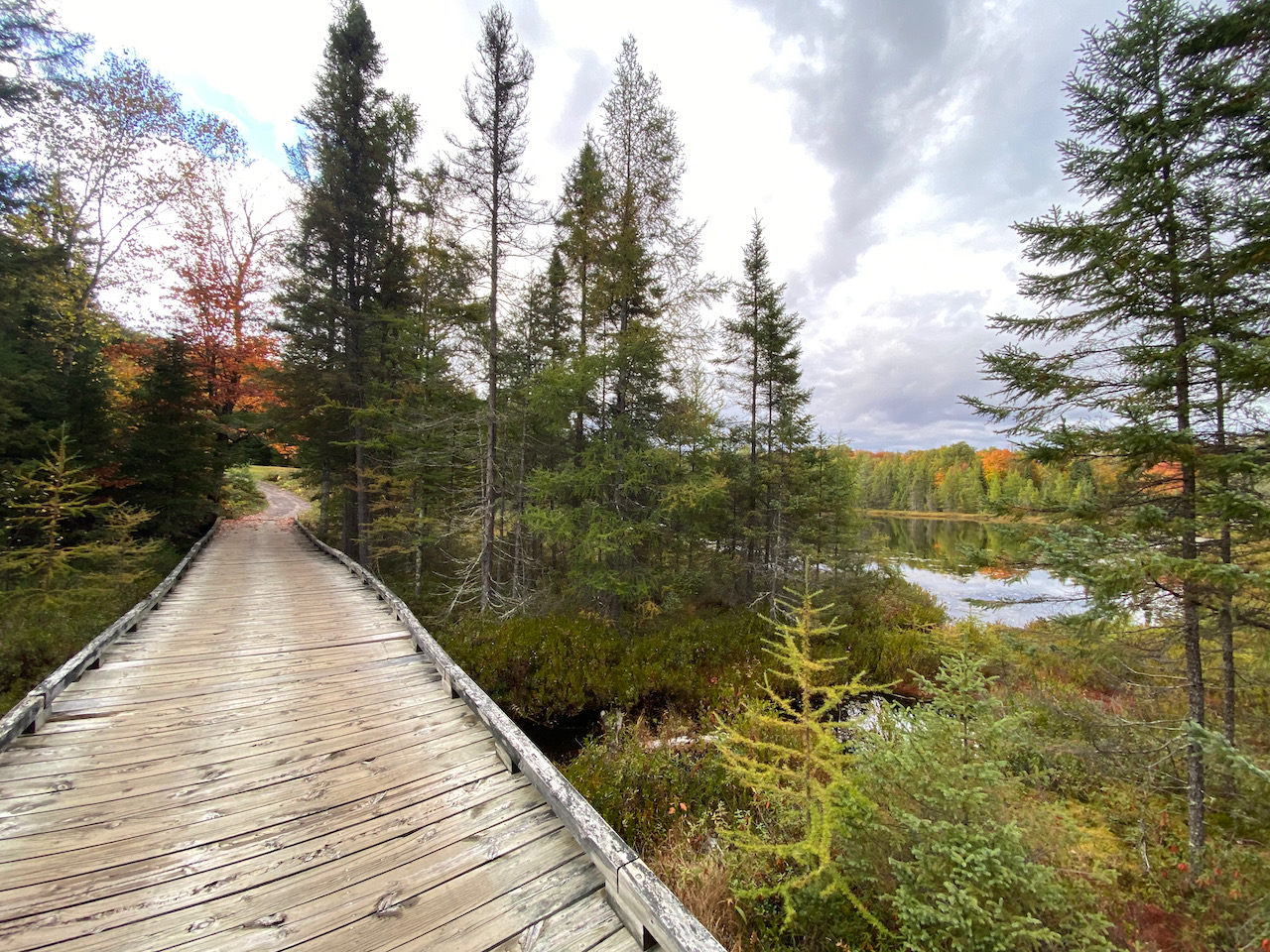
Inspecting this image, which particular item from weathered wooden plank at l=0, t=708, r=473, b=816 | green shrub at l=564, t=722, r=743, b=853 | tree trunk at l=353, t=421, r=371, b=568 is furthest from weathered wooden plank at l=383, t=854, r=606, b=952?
tree trunk at l=353, t=421, r=371, b=568

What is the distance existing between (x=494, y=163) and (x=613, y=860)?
36.3ft

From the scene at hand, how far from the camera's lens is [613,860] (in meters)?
2.31

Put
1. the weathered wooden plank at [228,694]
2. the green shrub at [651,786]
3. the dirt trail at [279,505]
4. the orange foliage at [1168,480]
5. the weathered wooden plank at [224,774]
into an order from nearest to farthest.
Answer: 1. the weathered wooden plank at [224,774]
2. the weathered wooden plank at [228,694]
3. the orange foliage at [1168,480]
4. the green shrub at [651,786]
5. the dirt trail at [279,505]

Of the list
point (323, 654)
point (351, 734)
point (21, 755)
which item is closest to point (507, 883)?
point (351, 734)

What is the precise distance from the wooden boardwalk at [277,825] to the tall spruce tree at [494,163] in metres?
4.70

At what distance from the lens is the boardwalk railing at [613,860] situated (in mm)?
1975

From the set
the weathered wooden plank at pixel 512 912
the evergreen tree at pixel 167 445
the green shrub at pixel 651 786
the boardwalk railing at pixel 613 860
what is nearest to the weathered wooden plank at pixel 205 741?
the boardwalk railing at pixel 613 860

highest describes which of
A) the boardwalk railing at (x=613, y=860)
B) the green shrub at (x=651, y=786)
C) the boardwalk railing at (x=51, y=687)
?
the boardwalk railing at (x=51, y=687)

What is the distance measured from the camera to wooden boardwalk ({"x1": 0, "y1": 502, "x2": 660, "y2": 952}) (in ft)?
6.89

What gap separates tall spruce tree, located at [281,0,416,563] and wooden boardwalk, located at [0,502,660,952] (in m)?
8.42

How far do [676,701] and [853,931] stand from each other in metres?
5.57

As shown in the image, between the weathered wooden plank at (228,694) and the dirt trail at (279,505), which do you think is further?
the dirt trail at (279,505)

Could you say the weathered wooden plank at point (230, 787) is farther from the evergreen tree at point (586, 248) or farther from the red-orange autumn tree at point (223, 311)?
the red-orange autumn tree at point (223, 311)

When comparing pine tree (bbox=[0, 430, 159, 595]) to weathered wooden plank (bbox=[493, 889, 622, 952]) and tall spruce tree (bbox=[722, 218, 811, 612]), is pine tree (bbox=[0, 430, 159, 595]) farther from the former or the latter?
tall spruce tree (bbox=[722, 218, 811, 612])
